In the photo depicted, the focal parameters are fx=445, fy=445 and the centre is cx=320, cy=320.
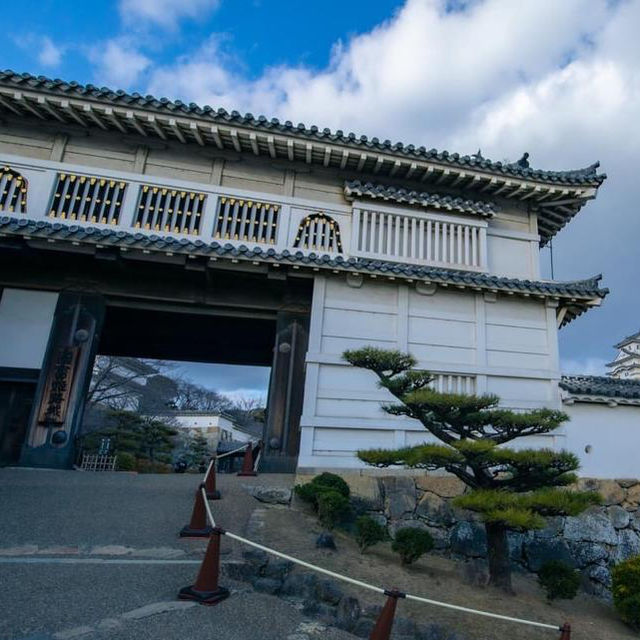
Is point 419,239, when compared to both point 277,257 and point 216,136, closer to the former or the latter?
point 277,257

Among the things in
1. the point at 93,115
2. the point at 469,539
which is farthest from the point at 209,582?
the point at 93,115

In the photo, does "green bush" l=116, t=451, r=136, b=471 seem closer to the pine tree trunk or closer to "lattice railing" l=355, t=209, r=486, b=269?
"lattice railing" l=355, t=209, r=486, b=269

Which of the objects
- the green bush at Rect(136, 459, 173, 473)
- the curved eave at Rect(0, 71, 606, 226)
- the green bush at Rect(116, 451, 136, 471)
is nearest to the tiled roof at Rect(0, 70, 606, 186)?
the curved eave at Rect(0, 71, 606, 226)

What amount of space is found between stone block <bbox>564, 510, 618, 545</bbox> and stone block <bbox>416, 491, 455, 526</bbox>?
224cm

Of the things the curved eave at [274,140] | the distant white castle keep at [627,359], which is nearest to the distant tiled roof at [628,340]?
the distant white castle keep at [627,359]

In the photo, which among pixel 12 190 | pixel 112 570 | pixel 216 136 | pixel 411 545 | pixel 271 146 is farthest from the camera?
pixel 271 146

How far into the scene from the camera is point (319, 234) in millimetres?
10500

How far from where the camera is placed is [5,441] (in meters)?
9.12

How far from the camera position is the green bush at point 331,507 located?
634cm

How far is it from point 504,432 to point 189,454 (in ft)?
80.0

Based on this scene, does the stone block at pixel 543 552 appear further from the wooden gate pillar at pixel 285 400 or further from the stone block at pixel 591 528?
the wooden gate pillar at pixel 285 400

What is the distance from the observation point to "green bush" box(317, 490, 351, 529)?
20.8ft

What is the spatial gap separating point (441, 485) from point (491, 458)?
12.0 ft

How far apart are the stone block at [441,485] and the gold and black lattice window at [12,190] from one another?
32.1 ft
